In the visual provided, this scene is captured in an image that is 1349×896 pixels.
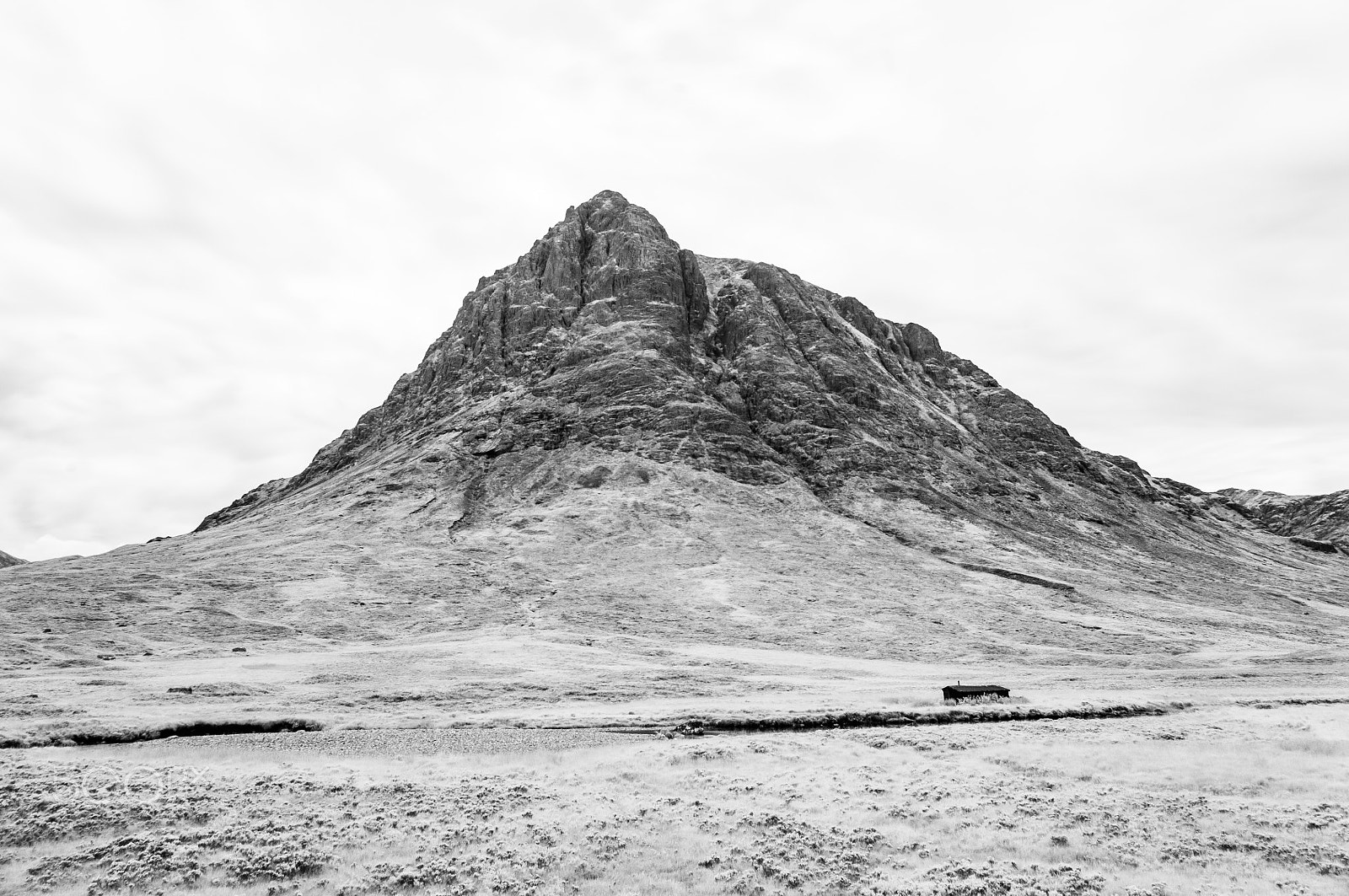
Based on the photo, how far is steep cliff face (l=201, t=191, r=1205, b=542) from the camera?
152625 mm

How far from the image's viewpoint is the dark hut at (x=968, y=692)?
40.6 m

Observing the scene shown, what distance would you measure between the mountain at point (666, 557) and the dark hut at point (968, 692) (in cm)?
414

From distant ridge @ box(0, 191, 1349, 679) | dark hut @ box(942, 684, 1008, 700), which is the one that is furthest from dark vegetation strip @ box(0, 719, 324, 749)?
dark hut @ box(942, 684, 1008, 700)

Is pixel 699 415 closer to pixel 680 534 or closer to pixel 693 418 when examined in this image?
pixel 693 418

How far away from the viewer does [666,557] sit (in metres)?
112

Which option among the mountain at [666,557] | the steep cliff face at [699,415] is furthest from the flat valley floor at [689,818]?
the steep cliff face at [699,415]

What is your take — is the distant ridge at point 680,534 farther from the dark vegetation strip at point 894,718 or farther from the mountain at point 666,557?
the dark vegetation strip at point 894,718

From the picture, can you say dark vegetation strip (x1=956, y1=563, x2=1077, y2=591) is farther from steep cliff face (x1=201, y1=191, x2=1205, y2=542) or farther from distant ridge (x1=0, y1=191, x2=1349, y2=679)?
steep cliff face (x1=201, y1=191, x2=1205, y2=542)

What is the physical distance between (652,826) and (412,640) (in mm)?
57882

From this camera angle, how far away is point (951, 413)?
197375 mm

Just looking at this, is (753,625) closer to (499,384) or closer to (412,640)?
(412,640)

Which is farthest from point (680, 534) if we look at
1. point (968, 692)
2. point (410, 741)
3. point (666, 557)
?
point (410, 741)

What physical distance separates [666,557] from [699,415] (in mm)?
54337

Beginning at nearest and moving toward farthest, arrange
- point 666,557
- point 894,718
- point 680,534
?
point 894,718 < point 666,557 < point 680,534
